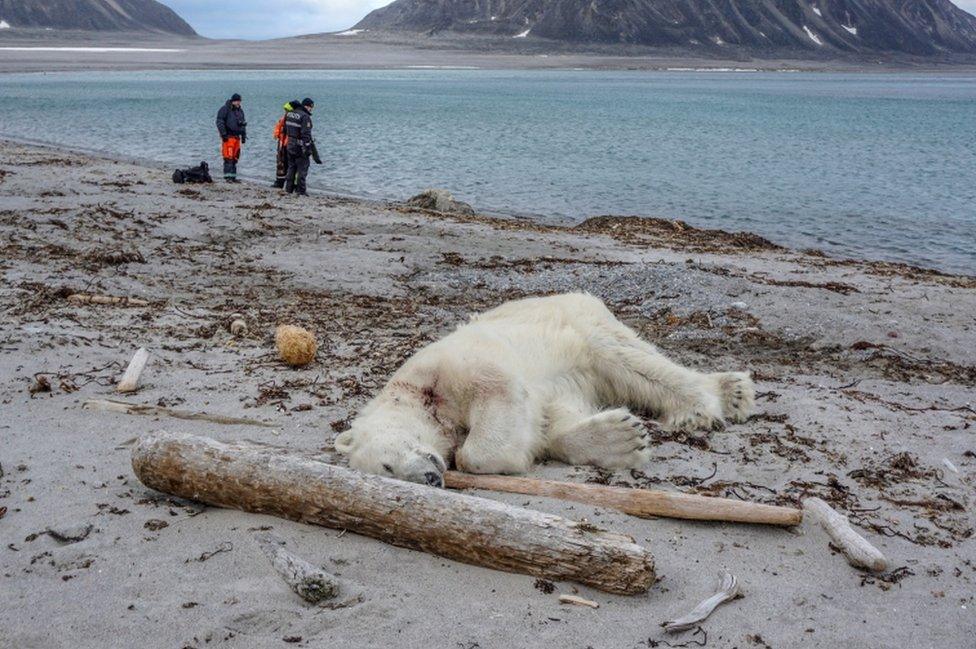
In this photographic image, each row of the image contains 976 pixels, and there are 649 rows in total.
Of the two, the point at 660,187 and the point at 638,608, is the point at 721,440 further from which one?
the point at 660,187

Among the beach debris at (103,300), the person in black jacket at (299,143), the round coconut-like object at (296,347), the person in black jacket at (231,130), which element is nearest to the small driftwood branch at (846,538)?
the round coconut-like object at (296,347)

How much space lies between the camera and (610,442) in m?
4.93

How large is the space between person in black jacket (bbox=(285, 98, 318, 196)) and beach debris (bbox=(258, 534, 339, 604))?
56.1 ft

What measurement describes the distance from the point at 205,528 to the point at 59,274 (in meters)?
6.40

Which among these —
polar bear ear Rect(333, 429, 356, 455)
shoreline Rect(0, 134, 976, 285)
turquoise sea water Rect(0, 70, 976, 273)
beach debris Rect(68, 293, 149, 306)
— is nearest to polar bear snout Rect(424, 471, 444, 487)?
polar bear ear Rect(333, 429, 356, 455)

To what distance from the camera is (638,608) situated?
3.45 meters

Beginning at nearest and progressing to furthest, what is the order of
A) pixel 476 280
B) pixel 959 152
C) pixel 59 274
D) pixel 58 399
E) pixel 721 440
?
pixel 721 440, pixel 58 399, pixel 59 274, pixel 476 280, pixel 959 152

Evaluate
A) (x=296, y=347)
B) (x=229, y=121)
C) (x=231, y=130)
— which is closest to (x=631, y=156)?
(x=231, y=130)

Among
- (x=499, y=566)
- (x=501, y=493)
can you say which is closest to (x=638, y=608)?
(x=499, y=566)

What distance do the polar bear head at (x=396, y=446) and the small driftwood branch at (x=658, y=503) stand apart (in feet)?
1.06

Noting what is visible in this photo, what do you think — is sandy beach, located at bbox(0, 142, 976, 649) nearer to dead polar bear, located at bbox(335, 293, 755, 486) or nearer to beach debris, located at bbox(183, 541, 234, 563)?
beach debris, located at bbox(183, 541, 234, 563)

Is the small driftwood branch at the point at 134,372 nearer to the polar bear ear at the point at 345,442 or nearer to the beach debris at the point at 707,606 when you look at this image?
the polar bear ear at the point at 345,442

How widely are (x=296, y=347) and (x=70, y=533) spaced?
2.85m

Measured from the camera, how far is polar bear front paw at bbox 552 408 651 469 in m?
4.92
